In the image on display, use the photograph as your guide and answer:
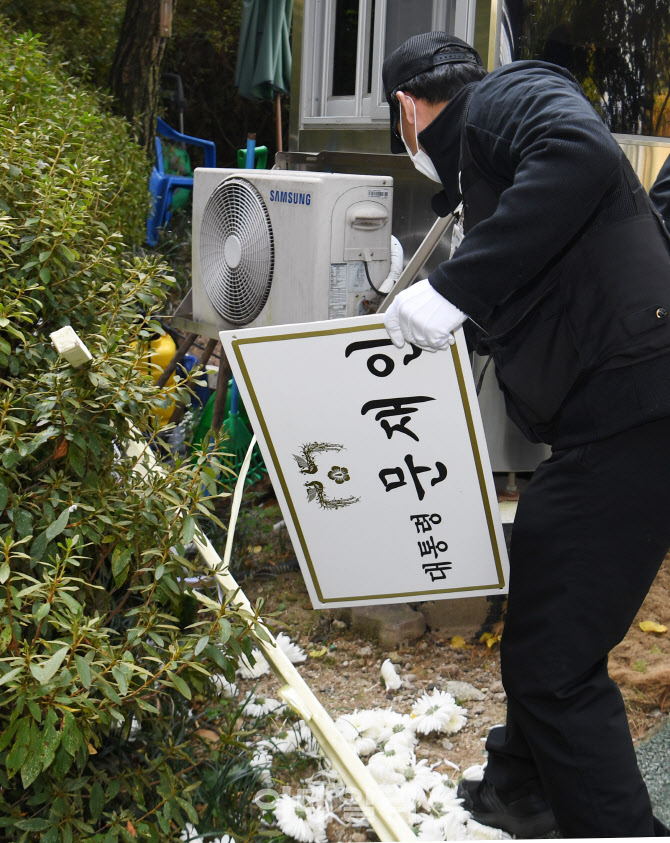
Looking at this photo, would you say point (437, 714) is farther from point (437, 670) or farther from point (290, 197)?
point (290, 197)

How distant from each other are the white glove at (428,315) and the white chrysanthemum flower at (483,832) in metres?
1.43

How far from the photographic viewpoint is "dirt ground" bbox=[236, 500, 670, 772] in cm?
333

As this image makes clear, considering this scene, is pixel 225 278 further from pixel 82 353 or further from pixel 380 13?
pixel 82 353

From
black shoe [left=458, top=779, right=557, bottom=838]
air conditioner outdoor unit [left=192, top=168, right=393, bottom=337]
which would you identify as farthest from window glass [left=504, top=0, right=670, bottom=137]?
black shoe [left=458, top=779, right=557, bottom=838]

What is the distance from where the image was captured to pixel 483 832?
2.73 meters

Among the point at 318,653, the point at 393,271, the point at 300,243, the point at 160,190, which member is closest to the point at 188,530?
the point at 318,653

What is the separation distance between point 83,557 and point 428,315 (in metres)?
0.99

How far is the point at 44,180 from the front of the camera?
2.57 m

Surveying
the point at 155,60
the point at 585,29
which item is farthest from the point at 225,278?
the point at 155,60

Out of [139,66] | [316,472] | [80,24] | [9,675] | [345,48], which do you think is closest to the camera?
[9,675]

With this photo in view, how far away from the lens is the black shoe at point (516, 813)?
2.77m

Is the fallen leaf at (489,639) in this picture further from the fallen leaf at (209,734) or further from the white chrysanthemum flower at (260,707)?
the fallen leaf at (209,734)

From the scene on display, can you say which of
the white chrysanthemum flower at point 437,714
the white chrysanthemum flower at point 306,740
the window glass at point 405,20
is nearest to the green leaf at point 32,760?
the white chrysanthemum flower at point 306,740

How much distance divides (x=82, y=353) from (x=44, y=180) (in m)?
0.64
